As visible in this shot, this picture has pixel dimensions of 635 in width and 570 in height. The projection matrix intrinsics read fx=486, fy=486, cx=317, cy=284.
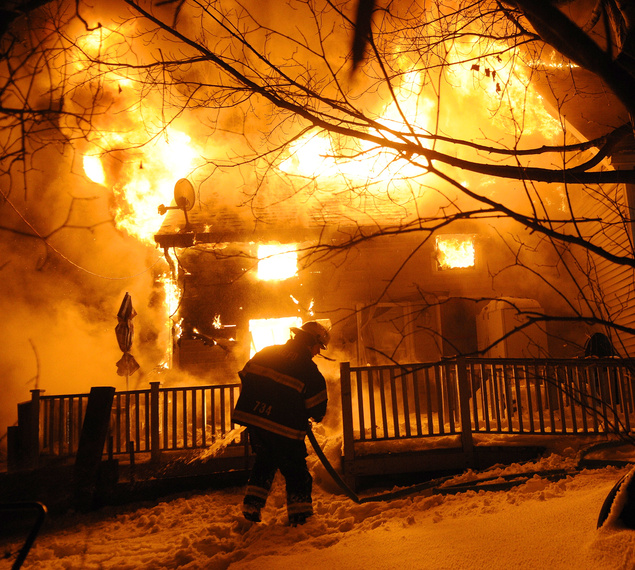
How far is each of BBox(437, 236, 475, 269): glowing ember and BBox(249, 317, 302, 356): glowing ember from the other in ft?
15.5

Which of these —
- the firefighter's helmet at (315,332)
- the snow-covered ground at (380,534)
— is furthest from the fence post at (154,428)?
the firefighter's helmet at (315,332)

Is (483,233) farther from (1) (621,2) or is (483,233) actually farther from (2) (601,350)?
(1) (621,2)

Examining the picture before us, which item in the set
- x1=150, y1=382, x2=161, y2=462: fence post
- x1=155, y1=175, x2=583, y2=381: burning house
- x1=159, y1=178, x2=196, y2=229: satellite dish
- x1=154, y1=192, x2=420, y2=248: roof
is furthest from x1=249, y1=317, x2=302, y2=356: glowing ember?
x1=150, y1=382, x2=161, y2=462: fence post

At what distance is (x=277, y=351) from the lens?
5215 mm

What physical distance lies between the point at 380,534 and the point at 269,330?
10.9 m

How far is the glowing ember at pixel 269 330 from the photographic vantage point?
47.2 feet

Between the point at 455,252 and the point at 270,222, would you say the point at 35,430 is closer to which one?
the point at 270,222

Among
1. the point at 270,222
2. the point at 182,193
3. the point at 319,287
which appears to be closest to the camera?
the point at 182,193

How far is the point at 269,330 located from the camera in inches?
571

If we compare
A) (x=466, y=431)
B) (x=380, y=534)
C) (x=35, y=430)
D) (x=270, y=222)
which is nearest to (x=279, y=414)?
(x=380, y=534)

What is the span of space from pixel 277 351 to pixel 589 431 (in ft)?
14.0

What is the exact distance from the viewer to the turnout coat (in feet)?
16.1

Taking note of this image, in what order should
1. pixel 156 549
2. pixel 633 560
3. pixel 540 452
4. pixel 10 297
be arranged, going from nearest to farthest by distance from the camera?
1. pixel 633 560
2. pixel 156 549
3. pixel 540 452
4. pixel 10 297

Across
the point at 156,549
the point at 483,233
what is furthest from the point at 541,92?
the point at 156,549
